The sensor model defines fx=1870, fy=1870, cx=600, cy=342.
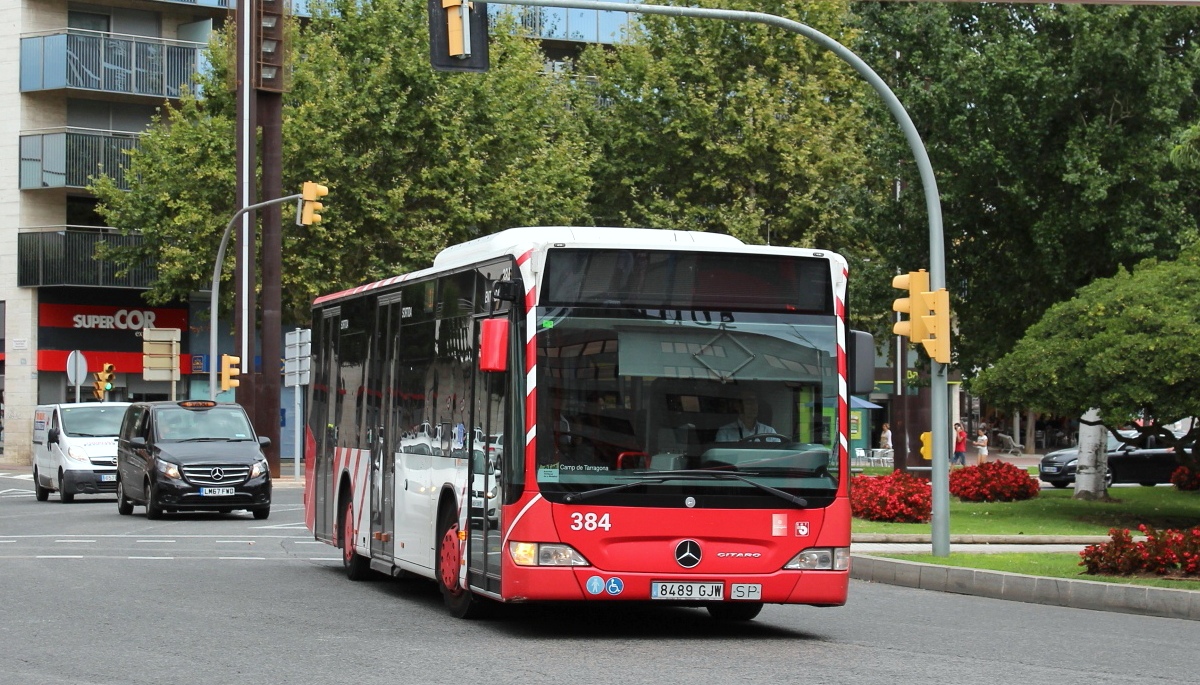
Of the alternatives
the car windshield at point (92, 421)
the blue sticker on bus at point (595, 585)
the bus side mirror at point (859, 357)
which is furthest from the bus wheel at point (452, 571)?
the car windshield at point (92, 421)

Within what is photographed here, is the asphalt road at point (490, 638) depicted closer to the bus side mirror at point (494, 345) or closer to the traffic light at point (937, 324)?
the bus side mirror at point (494, 345)

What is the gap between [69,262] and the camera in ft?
182

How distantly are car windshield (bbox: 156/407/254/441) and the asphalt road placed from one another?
9.58 m

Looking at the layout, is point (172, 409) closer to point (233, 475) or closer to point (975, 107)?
point (233, 475)

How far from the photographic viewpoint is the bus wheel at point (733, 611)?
13.7 metres

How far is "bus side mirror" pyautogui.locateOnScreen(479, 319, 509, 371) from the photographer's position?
39.4 ft

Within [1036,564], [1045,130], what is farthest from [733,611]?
[1045,130]

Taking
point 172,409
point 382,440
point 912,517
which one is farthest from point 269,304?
point 382,440

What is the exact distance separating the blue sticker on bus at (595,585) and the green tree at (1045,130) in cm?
2019

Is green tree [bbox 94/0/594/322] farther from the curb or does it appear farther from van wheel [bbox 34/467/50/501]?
the curb

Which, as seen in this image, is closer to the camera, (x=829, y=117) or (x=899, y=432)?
(x=899, y=432)

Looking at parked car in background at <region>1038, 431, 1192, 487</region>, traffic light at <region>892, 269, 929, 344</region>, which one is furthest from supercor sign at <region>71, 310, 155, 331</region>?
traffic light at <region>892, 269, 929, 344</region>

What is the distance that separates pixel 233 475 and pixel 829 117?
29450mm

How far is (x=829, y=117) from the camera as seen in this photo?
5325 cm
